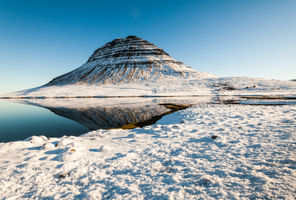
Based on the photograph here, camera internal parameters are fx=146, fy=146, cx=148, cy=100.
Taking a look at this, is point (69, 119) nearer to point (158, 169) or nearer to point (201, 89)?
point (158, 169)

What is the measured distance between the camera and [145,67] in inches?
5925

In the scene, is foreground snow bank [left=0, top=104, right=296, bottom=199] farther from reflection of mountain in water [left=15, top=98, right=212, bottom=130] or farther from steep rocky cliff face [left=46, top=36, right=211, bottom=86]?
steep rocky cliff face [left=46, top=36, right=211, bottom=86]

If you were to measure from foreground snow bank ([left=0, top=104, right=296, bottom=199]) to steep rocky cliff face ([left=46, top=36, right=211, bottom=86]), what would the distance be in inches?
4725

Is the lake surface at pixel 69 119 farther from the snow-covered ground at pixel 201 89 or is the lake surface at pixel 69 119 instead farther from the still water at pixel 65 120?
the snow-covered ground at pixel 201 89

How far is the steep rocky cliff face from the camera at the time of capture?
443ft

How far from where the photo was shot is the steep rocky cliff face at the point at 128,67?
13500cm

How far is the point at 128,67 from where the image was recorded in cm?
15212

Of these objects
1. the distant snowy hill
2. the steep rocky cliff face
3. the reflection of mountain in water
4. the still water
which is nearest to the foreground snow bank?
the still water

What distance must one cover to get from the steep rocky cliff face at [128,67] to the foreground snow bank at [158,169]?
394 ft

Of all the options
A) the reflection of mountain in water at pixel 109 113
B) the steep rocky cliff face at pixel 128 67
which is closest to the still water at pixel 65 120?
the reflection of mountain in water at pixel 109 113

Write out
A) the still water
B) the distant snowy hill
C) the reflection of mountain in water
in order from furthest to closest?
1. the distant snowy hill
2. the reflection of mountain in water
3. the still water

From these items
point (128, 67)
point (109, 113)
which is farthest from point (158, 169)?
point (128, 67)

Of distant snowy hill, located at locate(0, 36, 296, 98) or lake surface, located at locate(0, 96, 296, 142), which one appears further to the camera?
distant snowy hill, located at locate(0, 36, 296, 98)

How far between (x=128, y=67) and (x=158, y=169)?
152542 mm
